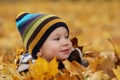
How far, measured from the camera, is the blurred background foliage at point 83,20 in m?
10.1

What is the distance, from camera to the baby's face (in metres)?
3.57

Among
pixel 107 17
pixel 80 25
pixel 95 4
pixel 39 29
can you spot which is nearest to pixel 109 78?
pixel 39 29

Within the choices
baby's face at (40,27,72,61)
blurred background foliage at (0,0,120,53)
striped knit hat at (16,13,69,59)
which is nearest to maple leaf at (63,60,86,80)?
baby's face at (40,27,72,61)

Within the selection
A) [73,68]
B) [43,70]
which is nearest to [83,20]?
[73,68]

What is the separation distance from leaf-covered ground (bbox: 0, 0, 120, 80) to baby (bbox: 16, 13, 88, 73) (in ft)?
0.71

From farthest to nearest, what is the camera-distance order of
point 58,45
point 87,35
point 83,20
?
point 83,20, point 87,35, point 58,45

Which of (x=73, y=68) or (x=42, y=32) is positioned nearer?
(x=73, y=68)

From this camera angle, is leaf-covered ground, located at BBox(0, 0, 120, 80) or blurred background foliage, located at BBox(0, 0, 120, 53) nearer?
leaf-covered ground, located at BBox(0, 0, 120, 80)

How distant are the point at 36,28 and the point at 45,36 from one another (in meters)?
0.12

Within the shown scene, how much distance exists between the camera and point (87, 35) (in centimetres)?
1109

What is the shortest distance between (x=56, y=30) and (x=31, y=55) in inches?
11.5

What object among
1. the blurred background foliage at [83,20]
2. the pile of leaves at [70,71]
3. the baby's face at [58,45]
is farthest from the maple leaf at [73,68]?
the blurred background foliage at [83,20]

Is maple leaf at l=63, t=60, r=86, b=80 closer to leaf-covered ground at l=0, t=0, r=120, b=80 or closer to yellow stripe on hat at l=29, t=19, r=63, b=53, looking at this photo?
leaf-covered ground at l=0, t=0, r=120, b=80

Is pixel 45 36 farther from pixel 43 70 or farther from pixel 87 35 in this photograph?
pixel 87 35
